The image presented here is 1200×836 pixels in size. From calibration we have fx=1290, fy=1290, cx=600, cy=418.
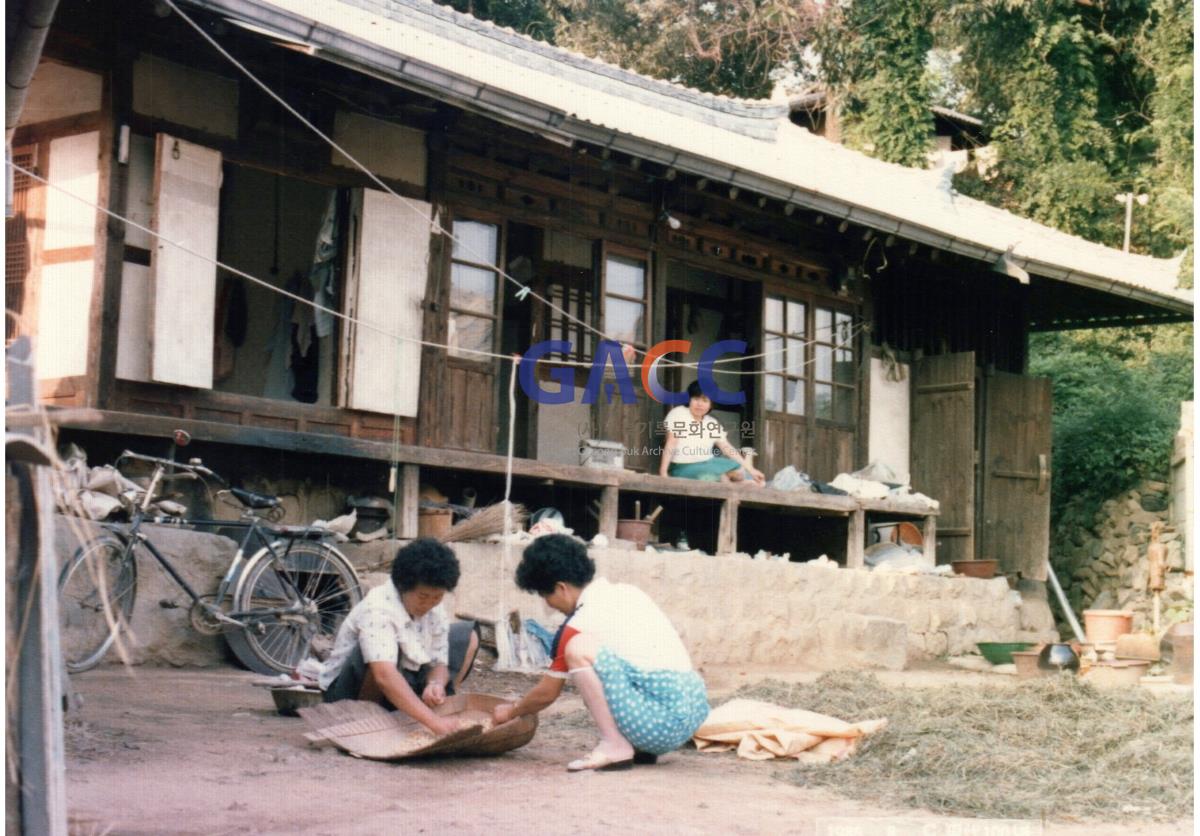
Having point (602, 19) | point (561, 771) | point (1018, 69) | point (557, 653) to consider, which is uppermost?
point (602, 19)

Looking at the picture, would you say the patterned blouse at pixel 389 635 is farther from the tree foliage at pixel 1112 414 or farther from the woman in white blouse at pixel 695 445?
the tree foliage at pixel 1112 414

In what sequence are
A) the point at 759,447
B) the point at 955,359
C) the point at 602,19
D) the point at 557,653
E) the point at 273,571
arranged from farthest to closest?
the point at 602,19 → the point at 955,359 → the point at 759,447 → the point at 273,571 → the point at 557,653

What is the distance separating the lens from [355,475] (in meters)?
8.98

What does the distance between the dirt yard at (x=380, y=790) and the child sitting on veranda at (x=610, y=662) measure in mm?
143

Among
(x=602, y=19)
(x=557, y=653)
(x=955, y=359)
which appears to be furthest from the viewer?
(x=602, y=19)

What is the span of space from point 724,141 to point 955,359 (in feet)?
11.0

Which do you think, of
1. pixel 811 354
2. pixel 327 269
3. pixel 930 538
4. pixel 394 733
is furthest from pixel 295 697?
pixel 930 538

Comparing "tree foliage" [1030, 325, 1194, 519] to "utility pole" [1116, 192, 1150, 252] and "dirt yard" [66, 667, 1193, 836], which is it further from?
"dirt yard" [66, 667, 1193, 836]

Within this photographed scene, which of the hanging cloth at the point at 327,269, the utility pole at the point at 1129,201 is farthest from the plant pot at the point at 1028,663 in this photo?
the utility pole at the point at 1129,201

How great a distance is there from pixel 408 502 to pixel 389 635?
3674 mm

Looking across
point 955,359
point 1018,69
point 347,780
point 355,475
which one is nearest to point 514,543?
point 355,475

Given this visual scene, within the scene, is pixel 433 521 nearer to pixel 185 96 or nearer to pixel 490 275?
pixel 490 275

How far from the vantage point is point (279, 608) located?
23.9 feet

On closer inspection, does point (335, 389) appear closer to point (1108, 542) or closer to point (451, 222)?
point (451, 222)
